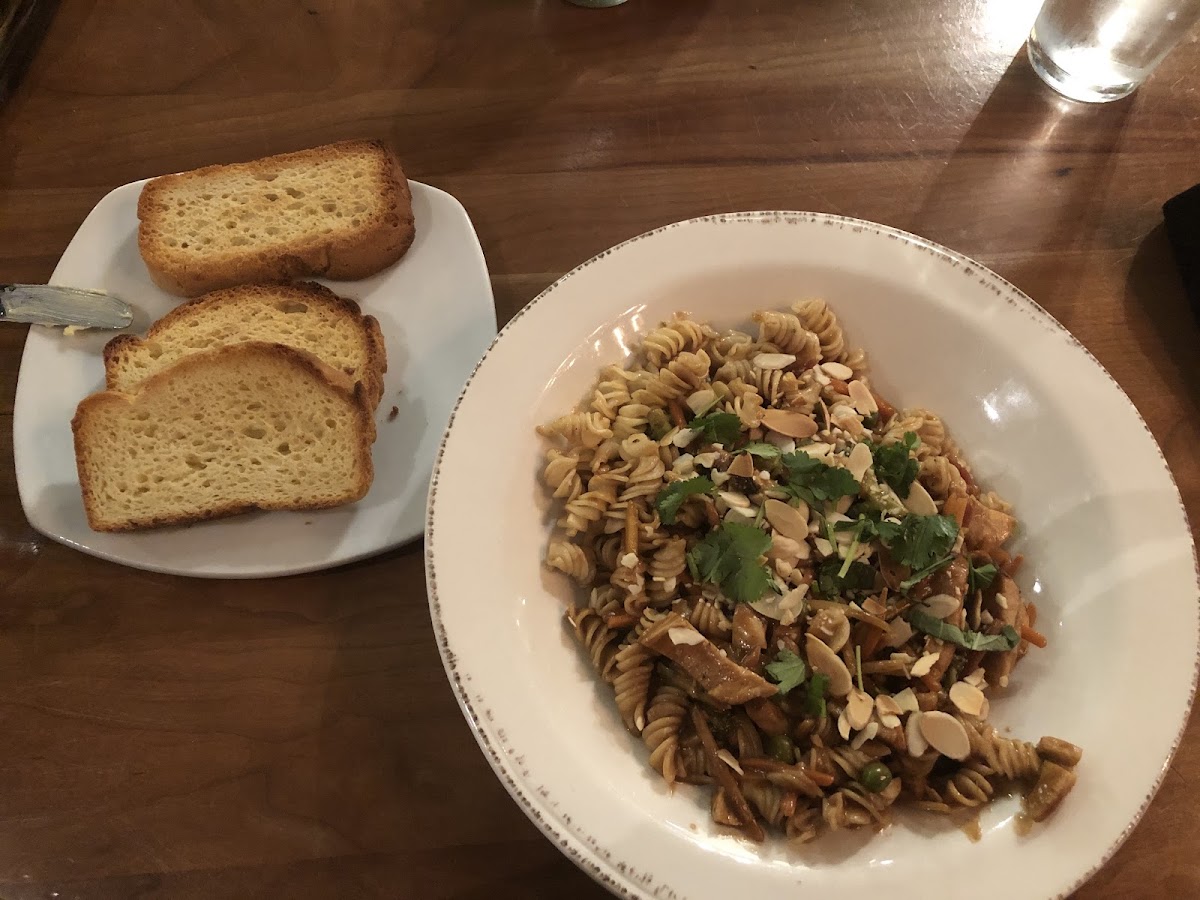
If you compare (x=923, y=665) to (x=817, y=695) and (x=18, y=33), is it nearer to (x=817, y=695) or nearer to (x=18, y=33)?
(x=817, y=695)

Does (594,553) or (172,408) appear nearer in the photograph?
(594,553)

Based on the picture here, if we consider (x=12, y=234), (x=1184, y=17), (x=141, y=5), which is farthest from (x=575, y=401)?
(x=141, y=5)

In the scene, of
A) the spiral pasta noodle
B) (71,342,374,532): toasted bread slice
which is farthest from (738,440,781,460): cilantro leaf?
(71,342,374,532): toasted bread slice

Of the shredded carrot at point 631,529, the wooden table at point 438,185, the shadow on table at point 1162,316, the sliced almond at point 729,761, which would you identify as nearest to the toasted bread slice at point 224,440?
the wooden table at point 438,185

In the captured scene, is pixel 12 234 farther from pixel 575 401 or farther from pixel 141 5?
pixel 575 401

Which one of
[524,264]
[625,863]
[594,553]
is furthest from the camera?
[524,264]

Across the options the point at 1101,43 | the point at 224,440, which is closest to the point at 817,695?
the point at 224,440

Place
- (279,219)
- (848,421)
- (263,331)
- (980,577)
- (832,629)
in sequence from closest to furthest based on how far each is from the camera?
1. (832,629)
2. (980,577)
3. (848,421)
4. (263,331)
5. (279,219)

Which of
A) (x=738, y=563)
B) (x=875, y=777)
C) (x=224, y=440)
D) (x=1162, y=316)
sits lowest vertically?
(x=224, y=440)
